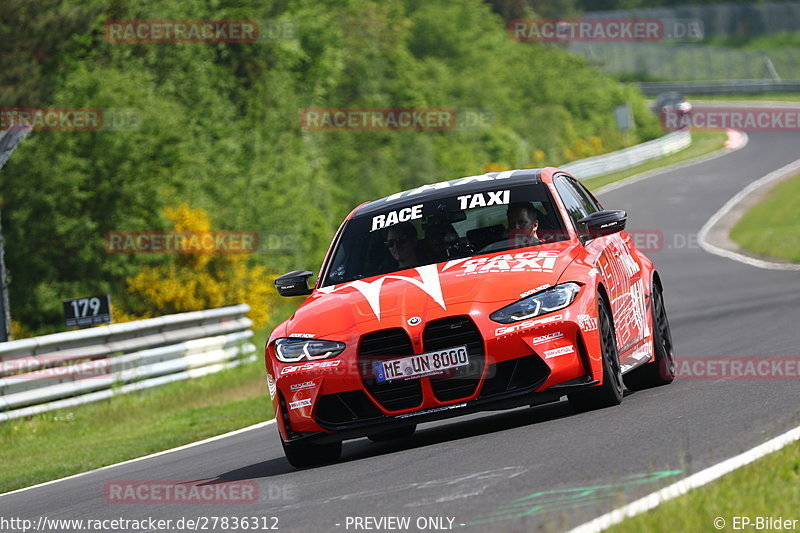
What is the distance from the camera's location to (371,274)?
30.7 feet

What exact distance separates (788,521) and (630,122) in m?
67.5

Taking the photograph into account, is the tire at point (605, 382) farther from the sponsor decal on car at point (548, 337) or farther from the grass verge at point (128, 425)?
the grass verge at point (128, 425)

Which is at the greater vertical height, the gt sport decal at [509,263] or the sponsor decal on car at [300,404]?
the gt sport decal at [509,263]

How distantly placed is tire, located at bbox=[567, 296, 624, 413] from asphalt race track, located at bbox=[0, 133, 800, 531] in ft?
0.28

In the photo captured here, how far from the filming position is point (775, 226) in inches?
1340

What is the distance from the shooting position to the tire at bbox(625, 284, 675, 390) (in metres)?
10.7

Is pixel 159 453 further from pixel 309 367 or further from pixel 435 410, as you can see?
pixel 435 410

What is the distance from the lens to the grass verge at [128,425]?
12.6 m

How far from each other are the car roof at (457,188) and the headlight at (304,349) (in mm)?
1665

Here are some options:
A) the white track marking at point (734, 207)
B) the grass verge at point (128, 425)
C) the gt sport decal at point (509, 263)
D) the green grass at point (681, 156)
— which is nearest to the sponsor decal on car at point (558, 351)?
the gt sport decal at point (509, 263)

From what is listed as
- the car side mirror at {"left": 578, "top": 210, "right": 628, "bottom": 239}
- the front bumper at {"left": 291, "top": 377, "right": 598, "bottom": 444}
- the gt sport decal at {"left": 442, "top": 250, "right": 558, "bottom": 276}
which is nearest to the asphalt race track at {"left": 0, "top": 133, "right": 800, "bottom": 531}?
the front bumper at {"left": 291, "top": 377, "right": 598, "bottom": 444}

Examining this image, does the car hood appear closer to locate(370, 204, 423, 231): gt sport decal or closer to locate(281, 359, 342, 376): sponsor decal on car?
locate(281, 359, 342, 376): sponsor decal on car

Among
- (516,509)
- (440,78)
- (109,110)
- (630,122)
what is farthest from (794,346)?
(440,78)

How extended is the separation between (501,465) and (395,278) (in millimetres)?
2128
